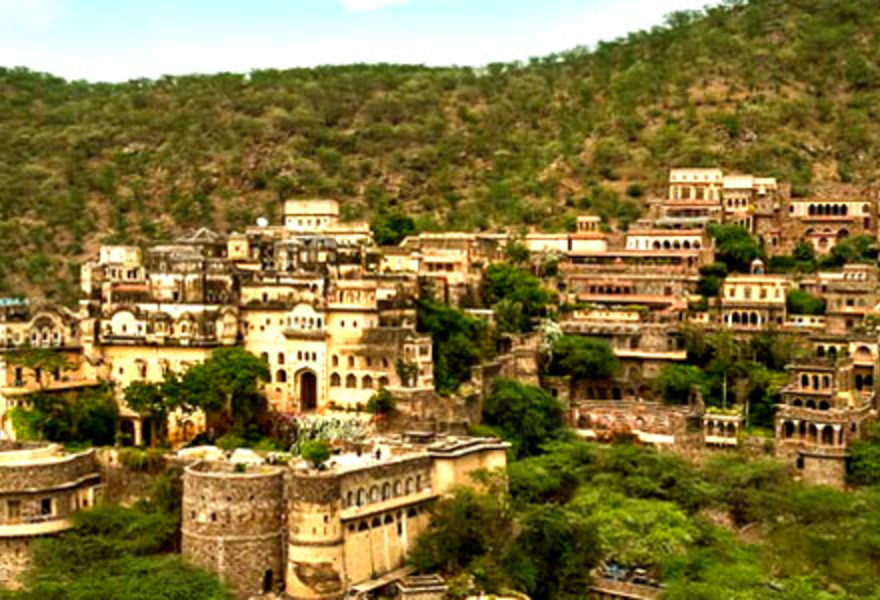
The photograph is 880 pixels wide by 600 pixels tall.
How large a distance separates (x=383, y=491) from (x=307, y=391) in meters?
10.8

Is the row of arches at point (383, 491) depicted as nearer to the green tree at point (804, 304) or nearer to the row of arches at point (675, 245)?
the green tree at point (804, 304)

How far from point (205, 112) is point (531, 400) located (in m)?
55.0

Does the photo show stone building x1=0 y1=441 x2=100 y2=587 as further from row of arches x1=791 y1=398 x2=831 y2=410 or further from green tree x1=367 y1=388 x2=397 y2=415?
row of arches x1=791 y1=398 x2=831 y2=410

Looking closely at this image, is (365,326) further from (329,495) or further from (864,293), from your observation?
(864,293)

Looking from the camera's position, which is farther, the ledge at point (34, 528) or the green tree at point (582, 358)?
the green tree at point (582, 358)

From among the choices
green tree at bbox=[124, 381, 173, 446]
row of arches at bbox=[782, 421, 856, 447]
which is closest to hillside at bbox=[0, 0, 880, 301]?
row of arches at bbox=[782, 421, 856, 447]

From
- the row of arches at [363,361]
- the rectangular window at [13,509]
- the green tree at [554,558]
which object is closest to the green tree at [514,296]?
the row of arches at [363,361]

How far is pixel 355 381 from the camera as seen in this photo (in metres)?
43.7

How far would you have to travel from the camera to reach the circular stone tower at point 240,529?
3334 centimetres

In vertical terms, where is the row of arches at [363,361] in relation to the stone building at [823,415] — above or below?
above

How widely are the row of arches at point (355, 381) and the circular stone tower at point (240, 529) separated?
32.4 ft

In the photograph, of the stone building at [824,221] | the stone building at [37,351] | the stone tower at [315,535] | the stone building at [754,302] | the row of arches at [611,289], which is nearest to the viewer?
the stone tower at [315,535]

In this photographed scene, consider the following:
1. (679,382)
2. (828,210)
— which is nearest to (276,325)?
(679,382)

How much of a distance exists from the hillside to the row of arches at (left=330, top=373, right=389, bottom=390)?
2364cm
